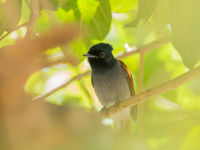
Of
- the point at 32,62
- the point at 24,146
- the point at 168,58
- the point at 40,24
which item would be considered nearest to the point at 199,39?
the point at 32,62

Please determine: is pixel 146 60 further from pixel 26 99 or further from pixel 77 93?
pixel 26 99

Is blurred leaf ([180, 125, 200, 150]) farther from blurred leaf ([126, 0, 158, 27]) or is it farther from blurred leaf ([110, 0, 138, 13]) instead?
blurred leaf ([110, 0, 138, 13])

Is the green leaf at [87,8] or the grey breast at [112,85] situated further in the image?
the grey breast at [112,85]

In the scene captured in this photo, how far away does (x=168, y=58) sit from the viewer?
4.27 metres

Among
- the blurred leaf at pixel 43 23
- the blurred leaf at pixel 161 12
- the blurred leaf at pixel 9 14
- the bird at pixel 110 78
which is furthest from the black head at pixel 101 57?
the blurred leaf at pixel 9 14

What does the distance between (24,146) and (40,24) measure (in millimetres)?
1632

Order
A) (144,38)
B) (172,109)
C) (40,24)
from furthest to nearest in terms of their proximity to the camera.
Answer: (144,38), (172,109), (40,24)

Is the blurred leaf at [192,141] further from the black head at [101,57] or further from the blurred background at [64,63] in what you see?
the black head at [101,57]

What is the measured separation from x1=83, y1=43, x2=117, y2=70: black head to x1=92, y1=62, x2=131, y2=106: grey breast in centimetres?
10

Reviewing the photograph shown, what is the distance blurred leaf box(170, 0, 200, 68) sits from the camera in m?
1.16

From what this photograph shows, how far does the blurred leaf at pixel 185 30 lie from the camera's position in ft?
3.79

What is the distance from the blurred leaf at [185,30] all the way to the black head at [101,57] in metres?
2.86

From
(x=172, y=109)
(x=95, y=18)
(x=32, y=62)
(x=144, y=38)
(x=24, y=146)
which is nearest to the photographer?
(x=24, y=146)

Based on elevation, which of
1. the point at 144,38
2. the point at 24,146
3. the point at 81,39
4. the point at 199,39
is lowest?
the point at 144,38
